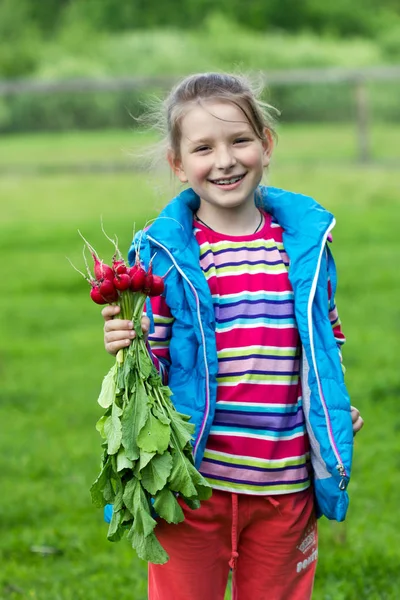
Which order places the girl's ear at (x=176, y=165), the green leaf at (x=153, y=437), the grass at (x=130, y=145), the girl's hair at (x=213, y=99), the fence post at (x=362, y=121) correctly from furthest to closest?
the grass at (x=130, y=145), the fence post at (x=362, y=121), the girl's ear at (x=176, y=165), the girl's hair at (x=213, y=99), the green leaf at (x=153, y=437)

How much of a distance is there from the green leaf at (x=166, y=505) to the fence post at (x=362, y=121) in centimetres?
1475

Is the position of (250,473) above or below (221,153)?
below

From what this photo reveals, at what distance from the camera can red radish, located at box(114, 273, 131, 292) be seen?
2523mm

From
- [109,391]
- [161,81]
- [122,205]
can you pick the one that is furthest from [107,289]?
[161,81]

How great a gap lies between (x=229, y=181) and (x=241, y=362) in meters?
0.47

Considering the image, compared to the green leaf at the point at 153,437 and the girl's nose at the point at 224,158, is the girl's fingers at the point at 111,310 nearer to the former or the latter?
the green leaf at the point at 153,437

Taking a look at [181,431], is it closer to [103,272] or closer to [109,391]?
[109,391]

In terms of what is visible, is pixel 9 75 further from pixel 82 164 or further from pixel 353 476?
pixel 353 476

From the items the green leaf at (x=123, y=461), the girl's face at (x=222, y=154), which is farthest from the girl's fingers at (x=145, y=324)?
the girl's face at (x=222, y=154)

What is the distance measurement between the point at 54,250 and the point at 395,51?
17450 millimetres

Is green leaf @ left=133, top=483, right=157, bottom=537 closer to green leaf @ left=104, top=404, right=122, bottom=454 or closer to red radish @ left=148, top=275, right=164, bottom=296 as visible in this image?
green leaf @ left=104, top=404, right=122, bottom=454

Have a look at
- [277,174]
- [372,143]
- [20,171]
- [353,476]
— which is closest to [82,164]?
[20,171]

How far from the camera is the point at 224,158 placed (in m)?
2.77

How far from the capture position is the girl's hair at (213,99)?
285 centimetres
